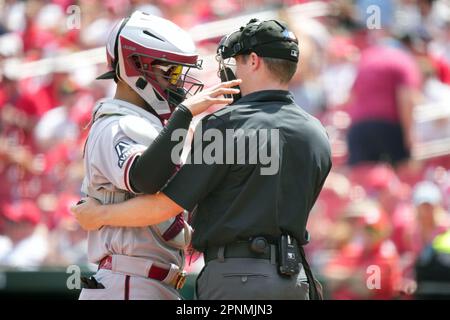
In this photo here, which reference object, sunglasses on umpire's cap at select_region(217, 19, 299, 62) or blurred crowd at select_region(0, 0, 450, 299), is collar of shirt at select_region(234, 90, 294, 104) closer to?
sunglasses on umpire's cap at select_region(217, 19, 299, 62)

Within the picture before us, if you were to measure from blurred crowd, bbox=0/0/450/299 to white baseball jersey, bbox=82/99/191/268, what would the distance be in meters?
2.82

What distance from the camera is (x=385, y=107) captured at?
796cm

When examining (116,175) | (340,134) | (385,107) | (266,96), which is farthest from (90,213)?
(340,134)

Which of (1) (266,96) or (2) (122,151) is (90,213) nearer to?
(2) (122,151)

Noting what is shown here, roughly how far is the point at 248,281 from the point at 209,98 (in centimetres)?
71

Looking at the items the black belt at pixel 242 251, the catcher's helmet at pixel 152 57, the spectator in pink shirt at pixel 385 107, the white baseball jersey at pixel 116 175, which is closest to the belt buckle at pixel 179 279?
the white baseball jersey at pixel 116 175

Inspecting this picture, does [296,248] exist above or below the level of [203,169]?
below

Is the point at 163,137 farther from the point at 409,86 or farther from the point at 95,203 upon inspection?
the point at 409,86

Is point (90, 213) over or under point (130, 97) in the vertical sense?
under

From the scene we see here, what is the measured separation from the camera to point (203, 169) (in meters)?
3.84

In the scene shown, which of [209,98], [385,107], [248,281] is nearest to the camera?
[248,281]

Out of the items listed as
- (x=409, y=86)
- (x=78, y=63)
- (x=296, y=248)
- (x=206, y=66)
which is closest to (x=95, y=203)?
(x=296, y=248)

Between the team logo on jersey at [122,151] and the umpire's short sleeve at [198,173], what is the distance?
21 cm

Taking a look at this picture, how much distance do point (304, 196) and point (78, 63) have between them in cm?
634
